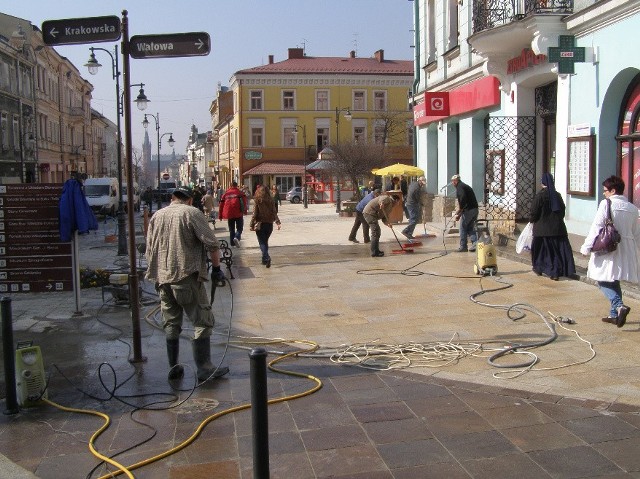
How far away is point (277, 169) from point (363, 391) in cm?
5642

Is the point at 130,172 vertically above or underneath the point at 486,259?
above

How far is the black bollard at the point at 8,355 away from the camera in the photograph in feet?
17.5

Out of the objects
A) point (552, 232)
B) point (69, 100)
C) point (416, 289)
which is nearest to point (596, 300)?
point (552, 232)

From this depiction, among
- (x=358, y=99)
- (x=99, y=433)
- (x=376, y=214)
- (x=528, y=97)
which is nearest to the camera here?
(x=99, y=433)

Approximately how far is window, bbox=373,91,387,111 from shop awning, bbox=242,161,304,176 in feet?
28.3

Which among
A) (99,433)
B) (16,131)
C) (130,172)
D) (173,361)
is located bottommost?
(99,433)

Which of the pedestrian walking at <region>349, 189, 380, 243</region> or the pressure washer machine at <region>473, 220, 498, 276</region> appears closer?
the pressure washer machine at <region>473, 220, 498, 276</region>

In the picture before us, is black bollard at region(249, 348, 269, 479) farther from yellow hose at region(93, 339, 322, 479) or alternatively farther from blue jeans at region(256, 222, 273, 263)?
blue jeans at region(256, 222, 273, 263)

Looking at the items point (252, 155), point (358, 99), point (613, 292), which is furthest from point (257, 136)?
point (613, 292)

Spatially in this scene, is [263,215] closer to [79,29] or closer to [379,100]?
[79,29]

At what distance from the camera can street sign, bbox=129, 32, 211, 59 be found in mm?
6551

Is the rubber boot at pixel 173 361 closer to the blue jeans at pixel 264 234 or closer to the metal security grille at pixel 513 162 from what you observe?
the blue jeans at pixel 264 234

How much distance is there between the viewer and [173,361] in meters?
6.34

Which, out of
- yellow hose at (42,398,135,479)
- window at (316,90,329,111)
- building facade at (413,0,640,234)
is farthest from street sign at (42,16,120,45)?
window at (316,90,329,111)
